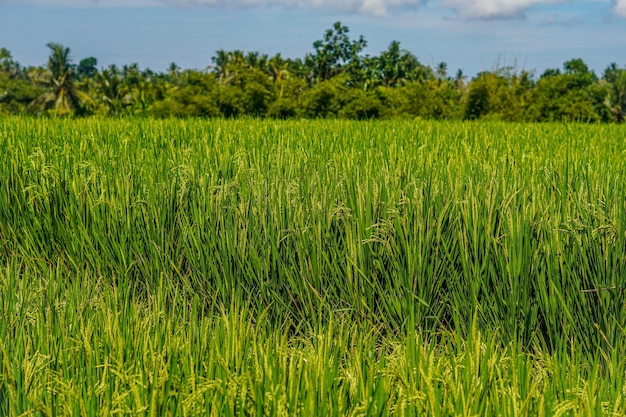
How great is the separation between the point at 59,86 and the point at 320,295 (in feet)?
141

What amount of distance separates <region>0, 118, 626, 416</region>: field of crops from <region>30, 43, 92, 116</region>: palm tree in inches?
1543

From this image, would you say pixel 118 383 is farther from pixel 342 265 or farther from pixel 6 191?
pixel 6 191

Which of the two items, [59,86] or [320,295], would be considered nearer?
[320,295]

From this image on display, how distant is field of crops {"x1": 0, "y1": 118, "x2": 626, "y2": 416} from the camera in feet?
6.15

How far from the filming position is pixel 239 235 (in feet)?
12.4

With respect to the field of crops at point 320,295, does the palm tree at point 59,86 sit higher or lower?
higher

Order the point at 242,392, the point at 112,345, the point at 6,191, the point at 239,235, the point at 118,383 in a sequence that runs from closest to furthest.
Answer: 1. the point at 242,392
2. the point at 118,383
3. the point at 112,345
4. the point at 239,235
5. the point at 6,191

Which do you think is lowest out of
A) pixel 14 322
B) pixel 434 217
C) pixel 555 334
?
pixel 555 334

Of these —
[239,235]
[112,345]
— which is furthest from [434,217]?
[112,345]

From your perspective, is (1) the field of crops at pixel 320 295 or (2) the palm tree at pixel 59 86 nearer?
(1) the field of crops at pixel 320 295

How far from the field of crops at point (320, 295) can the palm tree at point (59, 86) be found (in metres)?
39.2

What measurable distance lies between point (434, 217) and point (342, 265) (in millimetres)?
528

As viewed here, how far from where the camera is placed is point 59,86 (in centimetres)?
4291

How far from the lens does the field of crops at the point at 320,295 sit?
1876 mm
